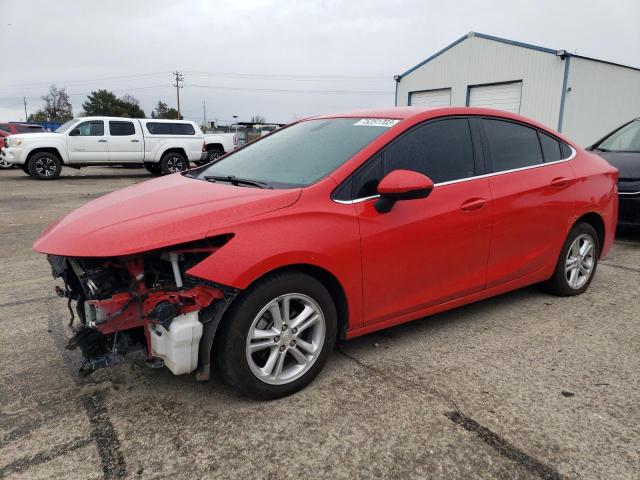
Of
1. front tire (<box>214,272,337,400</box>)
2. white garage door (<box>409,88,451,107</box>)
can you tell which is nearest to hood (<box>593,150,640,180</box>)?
front tire (<box>214,272,337,400</box>)

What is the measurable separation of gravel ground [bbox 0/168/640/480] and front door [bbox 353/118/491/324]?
0.41 m

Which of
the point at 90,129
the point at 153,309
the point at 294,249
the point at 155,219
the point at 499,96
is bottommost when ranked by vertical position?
the point at 153,309

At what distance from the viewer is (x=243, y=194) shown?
2.70 metres

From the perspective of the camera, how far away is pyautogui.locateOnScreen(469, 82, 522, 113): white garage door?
19.8 meters

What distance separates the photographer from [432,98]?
23.2 m

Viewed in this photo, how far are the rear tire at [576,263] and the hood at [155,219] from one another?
2.62m

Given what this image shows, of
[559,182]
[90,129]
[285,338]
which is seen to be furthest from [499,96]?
[285,338]

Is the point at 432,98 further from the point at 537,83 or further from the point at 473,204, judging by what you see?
the point at 473,204

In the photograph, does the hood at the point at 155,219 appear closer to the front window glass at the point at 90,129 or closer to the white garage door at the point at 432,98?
the front window glass at the point at 90,129

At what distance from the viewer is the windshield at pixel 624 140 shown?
6770mm

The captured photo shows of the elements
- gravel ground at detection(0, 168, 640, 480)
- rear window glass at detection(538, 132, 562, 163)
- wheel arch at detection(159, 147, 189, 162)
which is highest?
rear window glass at detection(538, 132, 562, 163)

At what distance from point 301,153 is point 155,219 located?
1157mm

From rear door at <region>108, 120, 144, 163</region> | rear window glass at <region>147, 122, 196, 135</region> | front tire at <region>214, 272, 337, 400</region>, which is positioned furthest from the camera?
rear window glass at <region>147, 122, 196, 135</region>

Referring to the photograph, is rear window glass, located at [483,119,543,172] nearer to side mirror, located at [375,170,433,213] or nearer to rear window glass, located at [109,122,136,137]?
side mirror, located at [375,170,433,213]
